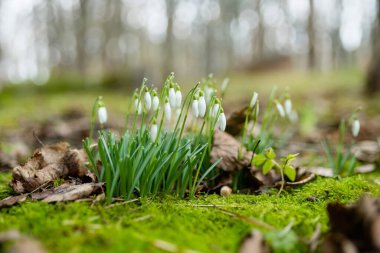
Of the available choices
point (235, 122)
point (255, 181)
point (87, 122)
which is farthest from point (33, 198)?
point (87, 122)

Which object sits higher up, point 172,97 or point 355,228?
point 172,97

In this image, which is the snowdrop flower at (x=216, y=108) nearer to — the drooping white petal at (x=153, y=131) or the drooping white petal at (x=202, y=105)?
the drooping white petal at (x=202, y=105)

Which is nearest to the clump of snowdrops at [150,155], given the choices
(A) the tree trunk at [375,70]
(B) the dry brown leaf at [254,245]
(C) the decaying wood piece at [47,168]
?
(C) the decaying wood piece at [47,168]

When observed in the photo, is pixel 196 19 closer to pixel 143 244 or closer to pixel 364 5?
pixel 364 5

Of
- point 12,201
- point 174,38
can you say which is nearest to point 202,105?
point 12,201

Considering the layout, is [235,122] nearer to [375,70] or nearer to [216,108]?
[216,108]
